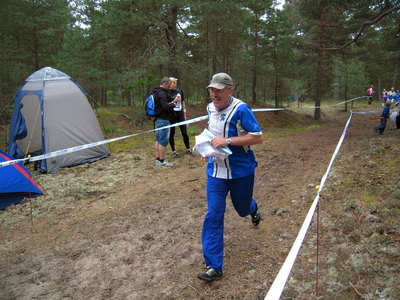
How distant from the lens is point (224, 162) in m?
3.09

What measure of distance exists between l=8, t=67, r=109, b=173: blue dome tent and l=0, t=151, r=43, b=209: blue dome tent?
61.7 inches

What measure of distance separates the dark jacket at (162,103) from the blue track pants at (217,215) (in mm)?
4543

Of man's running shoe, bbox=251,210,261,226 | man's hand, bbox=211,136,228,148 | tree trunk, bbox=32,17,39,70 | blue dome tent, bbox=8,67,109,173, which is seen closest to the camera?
man's hand, bbox=211,136,228,148

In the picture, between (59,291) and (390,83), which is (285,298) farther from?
(390,83)

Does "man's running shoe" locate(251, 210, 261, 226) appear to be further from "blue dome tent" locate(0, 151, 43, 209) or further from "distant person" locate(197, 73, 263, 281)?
"blue dome tent" locate(0, 151, 43, 209)

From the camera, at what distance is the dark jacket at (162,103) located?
7.41 m

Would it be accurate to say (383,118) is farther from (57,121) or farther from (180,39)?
(57,121)

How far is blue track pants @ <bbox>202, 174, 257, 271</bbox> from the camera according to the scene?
120 inches

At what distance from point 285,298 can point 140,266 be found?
1.66m

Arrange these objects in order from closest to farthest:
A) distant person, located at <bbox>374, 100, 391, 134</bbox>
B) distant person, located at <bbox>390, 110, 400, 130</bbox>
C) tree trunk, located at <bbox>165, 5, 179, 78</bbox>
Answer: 1. distant person, located at <bbox>390, 110, 400, 130</bbox>
2. distant person, located at <bbox>374, 100, 391, 134</bbox>
3. tree trunk, located at <bbox>165, 5, 179, 78</bbox>

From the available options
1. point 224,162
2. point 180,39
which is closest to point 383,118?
point 180,39

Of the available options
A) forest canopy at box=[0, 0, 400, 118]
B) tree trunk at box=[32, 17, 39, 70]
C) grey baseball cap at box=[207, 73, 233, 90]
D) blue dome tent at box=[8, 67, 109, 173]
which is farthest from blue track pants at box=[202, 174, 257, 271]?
tree trunk at box=[32, 17, 39, 70]

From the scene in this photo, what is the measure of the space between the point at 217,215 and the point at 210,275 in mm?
600

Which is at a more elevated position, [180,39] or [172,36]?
[180,39]
